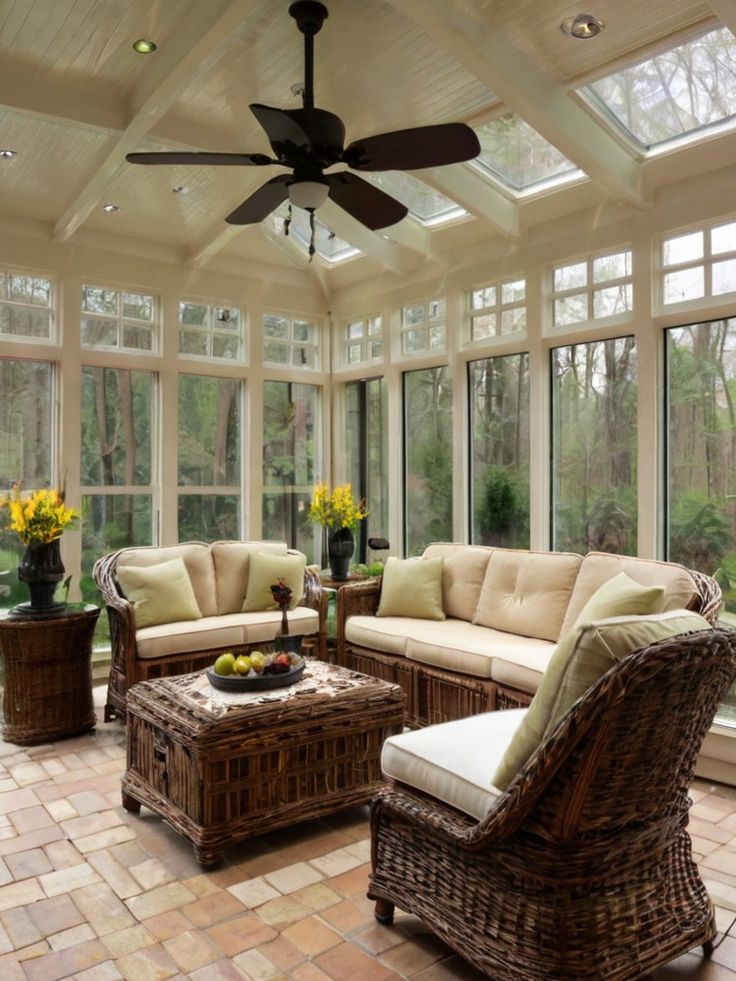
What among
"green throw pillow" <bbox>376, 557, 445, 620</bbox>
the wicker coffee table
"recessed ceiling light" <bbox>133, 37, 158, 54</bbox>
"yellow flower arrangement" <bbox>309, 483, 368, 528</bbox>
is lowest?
the wicker coffee table

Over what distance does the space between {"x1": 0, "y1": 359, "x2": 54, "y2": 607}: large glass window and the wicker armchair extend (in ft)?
13.9

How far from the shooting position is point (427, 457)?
625 centimetres

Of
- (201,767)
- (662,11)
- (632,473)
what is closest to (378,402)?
(632,473)

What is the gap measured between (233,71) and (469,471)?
125 inches

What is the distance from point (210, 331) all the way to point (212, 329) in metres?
0.03

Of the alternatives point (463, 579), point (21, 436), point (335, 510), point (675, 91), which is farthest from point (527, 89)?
point (21, 436)

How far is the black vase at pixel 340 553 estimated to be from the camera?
237 inches

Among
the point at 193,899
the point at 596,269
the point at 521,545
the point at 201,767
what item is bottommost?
the point at 193,899

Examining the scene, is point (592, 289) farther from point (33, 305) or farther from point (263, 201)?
point (33, 305)

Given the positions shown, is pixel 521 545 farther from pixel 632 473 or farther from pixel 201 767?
pixel 201 767

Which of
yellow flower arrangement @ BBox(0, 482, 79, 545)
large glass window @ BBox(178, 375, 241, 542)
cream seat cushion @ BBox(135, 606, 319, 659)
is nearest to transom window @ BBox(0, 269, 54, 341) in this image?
large glass window @ BBox(178, 375, 241, 542)

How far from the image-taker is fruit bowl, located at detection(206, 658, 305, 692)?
11.0ft

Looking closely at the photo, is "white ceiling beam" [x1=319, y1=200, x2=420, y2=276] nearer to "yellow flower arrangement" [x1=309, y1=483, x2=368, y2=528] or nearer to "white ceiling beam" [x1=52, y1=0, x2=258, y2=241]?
"white ceiling beam" [x1=52, y1=0, x2=258, y2=241]

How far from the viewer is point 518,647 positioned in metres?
4.15
